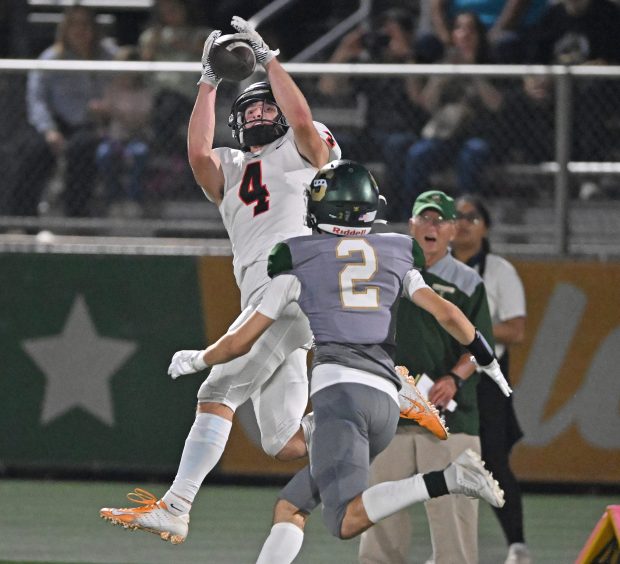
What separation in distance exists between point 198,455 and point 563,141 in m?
4.49

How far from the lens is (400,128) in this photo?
33.3ft

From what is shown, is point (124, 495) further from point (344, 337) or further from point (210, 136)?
point (344, 337)

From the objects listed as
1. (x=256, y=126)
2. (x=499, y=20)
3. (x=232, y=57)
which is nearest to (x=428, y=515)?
(x=256, y=126)

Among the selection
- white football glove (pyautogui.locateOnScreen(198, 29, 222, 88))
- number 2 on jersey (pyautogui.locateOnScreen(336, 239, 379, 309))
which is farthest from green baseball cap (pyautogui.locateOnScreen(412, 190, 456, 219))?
number 2 on jersey (pyautogui.locateOnScreen(336, 239, 379, 309))

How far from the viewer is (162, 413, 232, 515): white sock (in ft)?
20.4

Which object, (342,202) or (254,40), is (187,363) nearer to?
(342,202)

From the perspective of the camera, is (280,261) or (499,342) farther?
(499,342)

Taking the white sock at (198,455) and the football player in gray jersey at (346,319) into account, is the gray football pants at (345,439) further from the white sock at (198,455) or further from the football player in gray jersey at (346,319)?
the white sock at (198,455)

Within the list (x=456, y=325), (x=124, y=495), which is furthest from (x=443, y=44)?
(x=456, y=325)

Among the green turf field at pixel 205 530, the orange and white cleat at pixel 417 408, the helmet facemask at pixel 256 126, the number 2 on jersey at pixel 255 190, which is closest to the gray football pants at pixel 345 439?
the orange and white cleat at pixel 417 408

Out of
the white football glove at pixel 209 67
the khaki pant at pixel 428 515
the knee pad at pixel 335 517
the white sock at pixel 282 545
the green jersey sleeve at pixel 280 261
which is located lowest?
the khaki pant at pixel 428 515

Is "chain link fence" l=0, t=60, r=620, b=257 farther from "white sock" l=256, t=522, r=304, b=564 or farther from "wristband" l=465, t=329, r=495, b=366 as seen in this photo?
"white sock" l=256, t=522, r=304, b=564

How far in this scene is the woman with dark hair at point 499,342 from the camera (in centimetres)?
756

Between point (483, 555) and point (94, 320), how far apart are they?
11.7 feet
